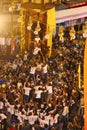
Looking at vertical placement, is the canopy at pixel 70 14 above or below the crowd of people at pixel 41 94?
above

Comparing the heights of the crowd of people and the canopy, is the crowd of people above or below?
below

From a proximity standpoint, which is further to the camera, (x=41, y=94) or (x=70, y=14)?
(x=70, y=14)

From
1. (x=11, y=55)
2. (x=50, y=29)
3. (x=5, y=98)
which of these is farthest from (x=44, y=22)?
(x=5, y=98)

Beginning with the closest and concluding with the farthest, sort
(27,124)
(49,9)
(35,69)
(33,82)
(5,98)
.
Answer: (27,124), (5,98), (33,82), (35,69), (49,9)

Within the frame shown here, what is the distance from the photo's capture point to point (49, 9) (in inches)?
802

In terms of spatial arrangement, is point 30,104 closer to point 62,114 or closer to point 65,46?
point 62,114

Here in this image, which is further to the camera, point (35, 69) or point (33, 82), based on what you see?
point (35, 69)

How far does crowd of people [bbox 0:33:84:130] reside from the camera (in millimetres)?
13750

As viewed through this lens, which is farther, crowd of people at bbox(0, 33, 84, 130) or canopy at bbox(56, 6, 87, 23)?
canopy at bbox(56, 6, 87, 23)

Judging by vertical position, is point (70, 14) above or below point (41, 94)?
above

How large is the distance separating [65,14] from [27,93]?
7.35m

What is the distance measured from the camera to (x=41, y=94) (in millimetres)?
15070

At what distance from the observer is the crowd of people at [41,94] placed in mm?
13750

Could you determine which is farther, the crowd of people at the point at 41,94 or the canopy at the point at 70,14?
the canopy at the point at 70,14
